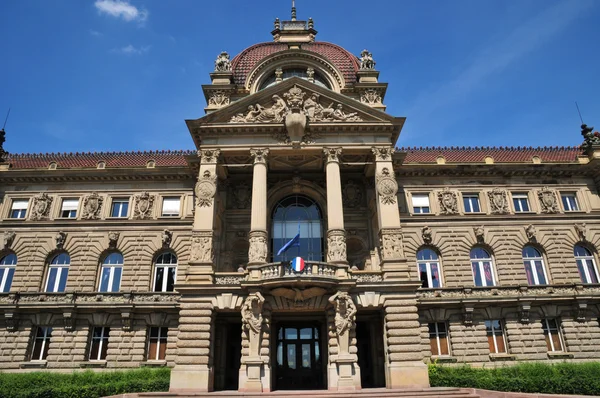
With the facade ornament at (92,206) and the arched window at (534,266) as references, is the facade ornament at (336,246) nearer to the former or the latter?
the arched window at (534,266)

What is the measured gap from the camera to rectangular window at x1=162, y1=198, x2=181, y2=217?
32.3 m

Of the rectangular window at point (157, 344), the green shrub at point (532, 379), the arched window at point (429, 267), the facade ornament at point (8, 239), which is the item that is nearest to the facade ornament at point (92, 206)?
the facade ornament at point (8, 239)

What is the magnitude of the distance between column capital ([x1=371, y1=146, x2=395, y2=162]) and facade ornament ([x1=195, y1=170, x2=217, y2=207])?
1093 cm

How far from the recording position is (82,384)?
23.1m

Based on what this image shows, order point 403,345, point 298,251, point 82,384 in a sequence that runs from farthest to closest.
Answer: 1. point 298,251
2. point 403,345
3. point 82,384

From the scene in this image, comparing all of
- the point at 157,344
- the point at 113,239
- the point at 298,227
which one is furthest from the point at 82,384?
the point at 298,227

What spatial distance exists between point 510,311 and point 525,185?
33.6ft

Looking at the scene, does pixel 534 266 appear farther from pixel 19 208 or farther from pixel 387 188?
pixel 19 208

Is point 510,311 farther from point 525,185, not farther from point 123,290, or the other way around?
point 123,290

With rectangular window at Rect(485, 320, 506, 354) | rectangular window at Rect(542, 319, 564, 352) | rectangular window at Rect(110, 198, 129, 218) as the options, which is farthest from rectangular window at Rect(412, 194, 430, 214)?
rectangular window at Rect(110, 198, 129, 218)

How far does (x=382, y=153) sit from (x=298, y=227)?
27.2 ft

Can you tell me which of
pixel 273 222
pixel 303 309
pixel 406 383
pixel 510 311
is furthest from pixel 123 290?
pixel 510 311

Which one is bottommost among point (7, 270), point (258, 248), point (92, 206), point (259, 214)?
point (258, 248)

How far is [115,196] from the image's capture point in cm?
3266
